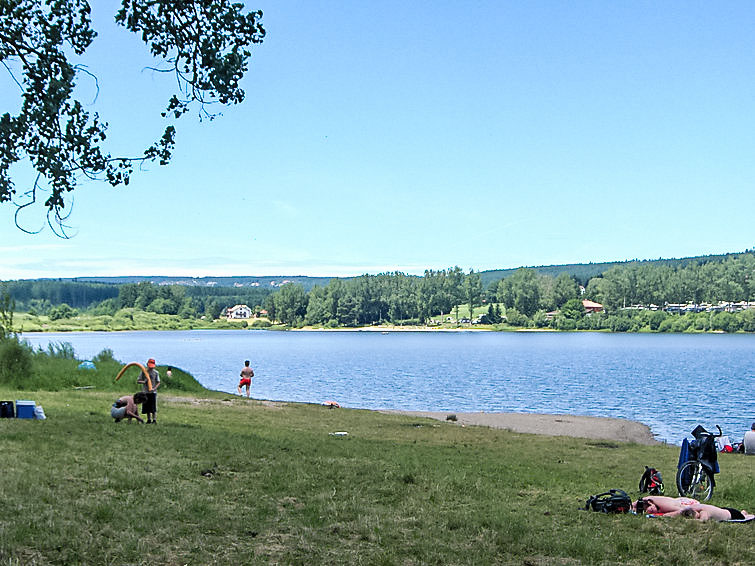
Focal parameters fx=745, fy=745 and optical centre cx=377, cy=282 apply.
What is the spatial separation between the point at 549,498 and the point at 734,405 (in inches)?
1677

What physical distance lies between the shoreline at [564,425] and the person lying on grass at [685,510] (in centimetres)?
2014

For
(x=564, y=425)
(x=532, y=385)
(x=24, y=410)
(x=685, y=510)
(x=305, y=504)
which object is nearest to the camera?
(x=685, y=510)

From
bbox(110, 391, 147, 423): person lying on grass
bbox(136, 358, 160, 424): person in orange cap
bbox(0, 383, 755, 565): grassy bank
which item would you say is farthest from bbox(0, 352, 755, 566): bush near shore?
bbox(136, 358, 160, 424): person in orange cap

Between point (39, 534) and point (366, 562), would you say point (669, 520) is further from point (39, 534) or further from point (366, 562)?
point (39, 534)

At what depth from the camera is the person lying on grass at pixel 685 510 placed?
10.9 metres

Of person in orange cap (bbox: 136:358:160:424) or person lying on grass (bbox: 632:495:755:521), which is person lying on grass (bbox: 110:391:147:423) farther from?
person lying on grass (bbox: 632:495:755:521)

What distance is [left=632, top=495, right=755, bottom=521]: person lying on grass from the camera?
35.7ft

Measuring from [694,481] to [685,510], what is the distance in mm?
2463

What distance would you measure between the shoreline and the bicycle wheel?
18165mm

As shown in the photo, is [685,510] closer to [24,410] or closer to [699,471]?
[699,471]

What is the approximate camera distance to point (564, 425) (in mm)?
37031

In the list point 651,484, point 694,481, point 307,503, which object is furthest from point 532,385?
point 307,503

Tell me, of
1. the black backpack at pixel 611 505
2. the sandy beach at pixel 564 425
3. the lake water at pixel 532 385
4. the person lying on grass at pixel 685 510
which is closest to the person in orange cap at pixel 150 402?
the black backpack at pixel 611 505

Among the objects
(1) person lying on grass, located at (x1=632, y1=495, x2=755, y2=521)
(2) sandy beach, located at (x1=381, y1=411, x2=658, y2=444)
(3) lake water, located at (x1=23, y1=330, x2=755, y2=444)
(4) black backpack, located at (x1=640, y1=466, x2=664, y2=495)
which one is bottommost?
(3) lake water, located at (x1=23, y1=330, x2=755, y2=444)
